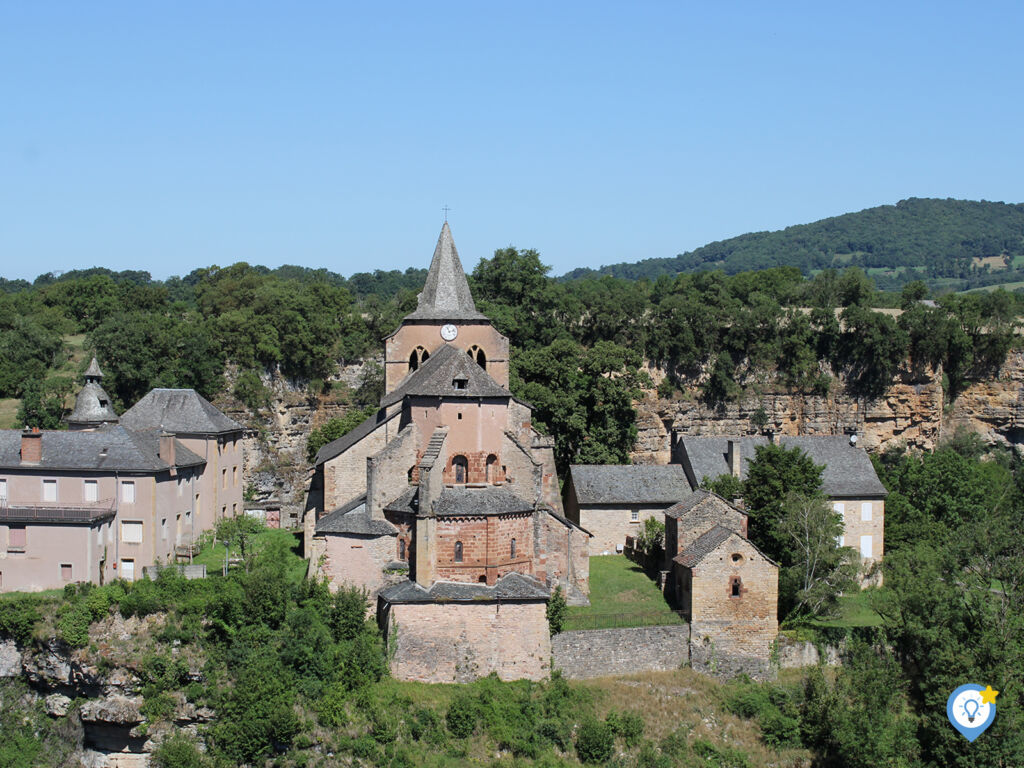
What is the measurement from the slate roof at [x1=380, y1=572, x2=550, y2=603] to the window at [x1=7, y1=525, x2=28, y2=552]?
12.7 metres

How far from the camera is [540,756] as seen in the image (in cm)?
3225

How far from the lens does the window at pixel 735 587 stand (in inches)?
1430

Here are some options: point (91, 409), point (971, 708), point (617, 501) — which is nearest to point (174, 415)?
point (91, 409)

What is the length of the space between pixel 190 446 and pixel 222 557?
6565 millimetres

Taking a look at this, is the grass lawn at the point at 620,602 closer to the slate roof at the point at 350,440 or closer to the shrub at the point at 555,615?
the shrub at the point at 555,615

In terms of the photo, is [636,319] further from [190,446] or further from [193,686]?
[193,686]

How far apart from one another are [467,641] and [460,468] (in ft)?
22.1

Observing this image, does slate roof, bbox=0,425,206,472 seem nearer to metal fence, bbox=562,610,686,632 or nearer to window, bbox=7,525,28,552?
window, bbox=7,525,28,552

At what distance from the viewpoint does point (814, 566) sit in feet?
127

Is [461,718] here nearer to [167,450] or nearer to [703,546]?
[703,546]

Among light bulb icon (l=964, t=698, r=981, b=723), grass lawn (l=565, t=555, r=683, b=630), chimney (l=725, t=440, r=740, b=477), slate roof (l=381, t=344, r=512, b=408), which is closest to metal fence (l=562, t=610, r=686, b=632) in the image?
grass lawn (l=565, t=555, r=683, b=630)

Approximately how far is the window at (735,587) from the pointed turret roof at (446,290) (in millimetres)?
17954

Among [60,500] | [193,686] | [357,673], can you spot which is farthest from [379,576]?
[60,500]

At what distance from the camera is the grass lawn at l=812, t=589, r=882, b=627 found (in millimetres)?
39281
